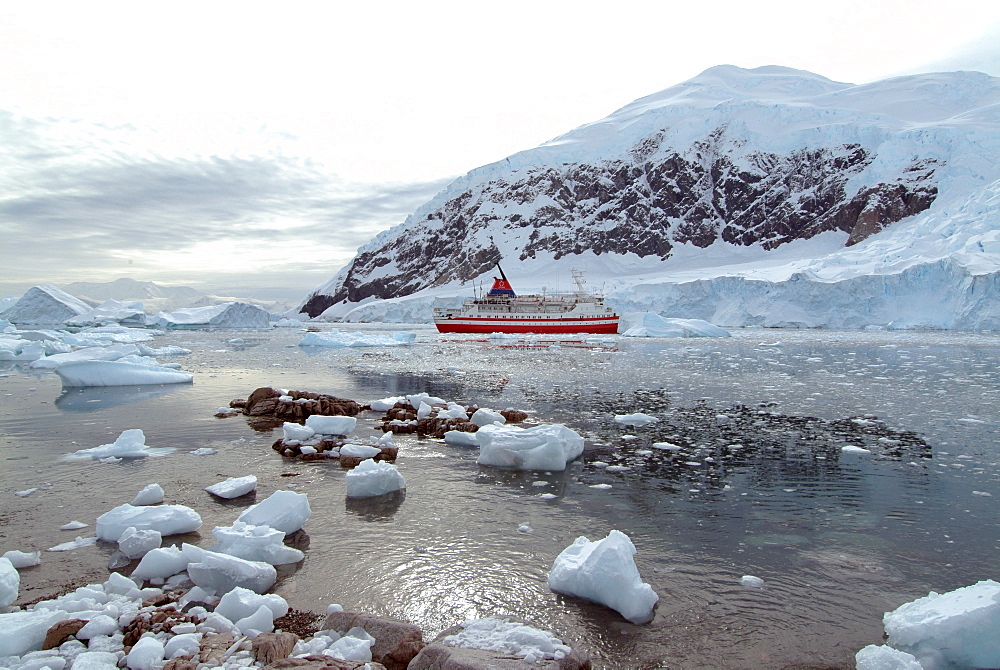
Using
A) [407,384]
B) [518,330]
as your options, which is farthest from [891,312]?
[407,384]

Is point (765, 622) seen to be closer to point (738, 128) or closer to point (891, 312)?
point (891, 312)

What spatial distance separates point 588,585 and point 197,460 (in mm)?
6117

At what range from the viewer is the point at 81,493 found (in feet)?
21.7

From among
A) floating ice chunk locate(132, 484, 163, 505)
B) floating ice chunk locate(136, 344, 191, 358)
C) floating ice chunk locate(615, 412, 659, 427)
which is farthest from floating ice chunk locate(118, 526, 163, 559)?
floating ice chunk locate(136, 344, 191, 358)

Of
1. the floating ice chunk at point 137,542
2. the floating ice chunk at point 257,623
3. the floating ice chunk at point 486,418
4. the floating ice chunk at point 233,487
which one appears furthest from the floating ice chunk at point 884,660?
the floating ice chunk at point 486,418

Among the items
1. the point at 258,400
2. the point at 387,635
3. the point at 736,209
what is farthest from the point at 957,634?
the point at 736,209

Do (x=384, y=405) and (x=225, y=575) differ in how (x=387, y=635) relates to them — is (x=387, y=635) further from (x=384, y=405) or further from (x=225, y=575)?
(x=384, y=405)

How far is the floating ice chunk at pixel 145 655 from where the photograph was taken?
328 centimetres

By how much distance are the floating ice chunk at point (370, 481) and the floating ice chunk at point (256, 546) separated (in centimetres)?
160

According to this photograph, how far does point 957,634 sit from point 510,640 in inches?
106

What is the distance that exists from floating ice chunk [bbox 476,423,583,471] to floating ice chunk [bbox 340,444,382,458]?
1.50m

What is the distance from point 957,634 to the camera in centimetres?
362

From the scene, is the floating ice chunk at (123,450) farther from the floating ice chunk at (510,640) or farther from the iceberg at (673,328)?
the iceberg at (673,328)

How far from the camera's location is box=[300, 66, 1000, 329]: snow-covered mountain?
48906 millimetres
